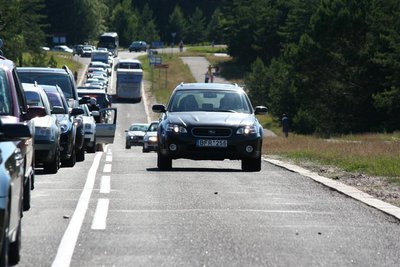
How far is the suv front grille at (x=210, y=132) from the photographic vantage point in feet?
76.5

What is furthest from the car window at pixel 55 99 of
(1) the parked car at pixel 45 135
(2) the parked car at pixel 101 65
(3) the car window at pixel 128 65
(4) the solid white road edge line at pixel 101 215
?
(2) the parked car at pixel 101 65

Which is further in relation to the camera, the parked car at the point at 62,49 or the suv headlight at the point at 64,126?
the parked car at the point at 62,49

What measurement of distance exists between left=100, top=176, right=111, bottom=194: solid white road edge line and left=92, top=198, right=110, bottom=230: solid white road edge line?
4.48 ft

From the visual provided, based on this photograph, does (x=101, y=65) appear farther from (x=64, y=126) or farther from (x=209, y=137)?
(x=209, y=137)

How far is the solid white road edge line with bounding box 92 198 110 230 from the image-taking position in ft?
41.9

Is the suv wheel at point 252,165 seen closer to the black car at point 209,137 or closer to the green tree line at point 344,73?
the black car at point 209,137

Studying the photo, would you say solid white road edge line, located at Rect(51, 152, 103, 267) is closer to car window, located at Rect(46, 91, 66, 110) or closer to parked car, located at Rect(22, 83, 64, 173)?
parked car, located at Rect(22, 83, 64, 173)

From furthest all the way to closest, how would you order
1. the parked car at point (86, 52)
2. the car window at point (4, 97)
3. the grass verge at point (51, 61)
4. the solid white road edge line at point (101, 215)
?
the parked car at point (86, 52)
the grass verge at point (51, 61)
the car window at point (4, 97)
the solid white road edge line at point (101, 215)

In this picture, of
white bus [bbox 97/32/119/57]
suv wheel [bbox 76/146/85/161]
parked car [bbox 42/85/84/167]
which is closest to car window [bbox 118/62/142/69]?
white bus [bbox 97/32/119/57]

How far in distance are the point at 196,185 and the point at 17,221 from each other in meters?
9.15

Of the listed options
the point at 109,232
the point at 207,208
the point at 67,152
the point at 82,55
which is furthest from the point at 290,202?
the point at 82,55

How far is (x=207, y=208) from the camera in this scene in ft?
49.0

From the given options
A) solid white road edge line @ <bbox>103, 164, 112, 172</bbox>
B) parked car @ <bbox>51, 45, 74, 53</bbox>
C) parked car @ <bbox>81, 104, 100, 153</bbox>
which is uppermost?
solid white road edge line @ <bbox>103, 164, 112, 172</bbox>

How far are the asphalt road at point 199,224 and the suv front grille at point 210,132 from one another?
2734 mm
